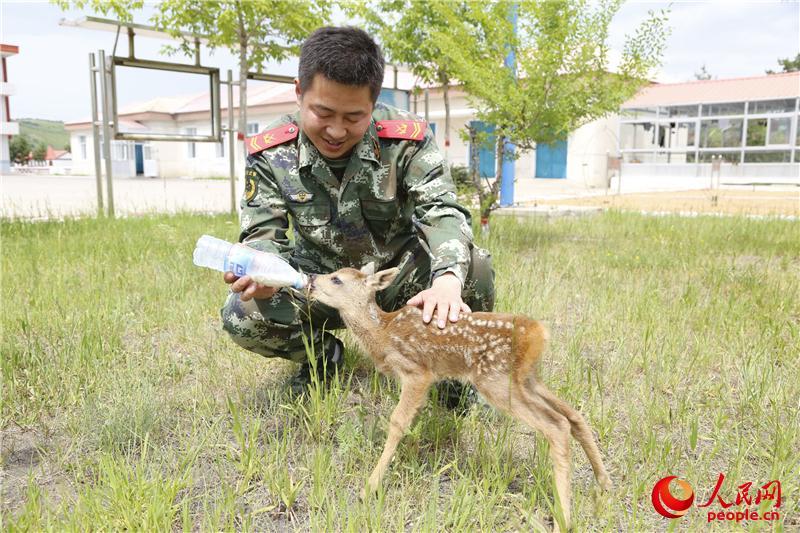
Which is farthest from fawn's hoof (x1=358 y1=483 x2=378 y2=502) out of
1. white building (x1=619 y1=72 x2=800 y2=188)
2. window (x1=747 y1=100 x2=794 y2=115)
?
window (x1=747 y1=100 x2=794 y2=115)

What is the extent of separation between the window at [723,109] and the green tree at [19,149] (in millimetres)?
43998

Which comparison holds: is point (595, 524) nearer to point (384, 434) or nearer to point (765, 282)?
point (384, 434)

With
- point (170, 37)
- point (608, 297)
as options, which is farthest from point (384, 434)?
point (170, 37)

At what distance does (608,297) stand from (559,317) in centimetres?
52

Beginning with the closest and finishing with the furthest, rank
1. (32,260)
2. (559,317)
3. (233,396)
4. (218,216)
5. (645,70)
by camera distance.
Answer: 1. (233,396)
2. (559,317)
3. (32,260)
4. (645,70)
5. (218,216)

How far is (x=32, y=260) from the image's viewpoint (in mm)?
5488

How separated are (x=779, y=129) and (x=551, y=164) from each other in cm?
822

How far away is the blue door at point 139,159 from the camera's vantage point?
3731cm

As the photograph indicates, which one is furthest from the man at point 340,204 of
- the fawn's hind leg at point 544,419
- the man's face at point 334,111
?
the fawn's hind leg at point 544,419

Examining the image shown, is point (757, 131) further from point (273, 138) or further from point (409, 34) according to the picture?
point (273, 138)

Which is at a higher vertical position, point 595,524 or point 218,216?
point 218,216

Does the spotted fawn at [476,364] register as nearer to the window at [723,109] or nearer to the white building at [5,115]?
the window at [723,109]

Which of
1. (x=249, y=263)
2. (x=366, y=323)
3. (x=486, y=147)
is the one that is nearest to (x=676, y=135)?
(x=486, y=147)

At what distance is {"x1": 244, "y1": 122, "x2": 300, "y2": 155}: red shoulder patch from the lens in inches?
129
